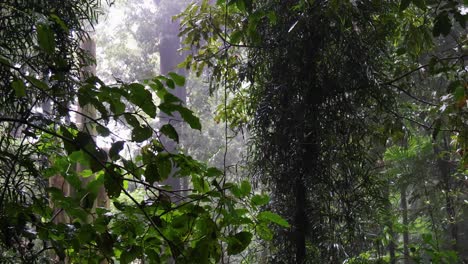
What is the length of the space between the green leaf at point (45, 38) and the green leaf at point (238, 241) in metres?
0.63

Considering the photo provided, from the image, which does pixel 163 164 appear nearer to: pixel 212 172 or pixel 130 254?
pixel 212 172

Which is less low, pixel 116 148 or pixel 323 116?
pixel 323 116

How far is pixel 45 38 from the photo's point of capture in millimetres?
1101

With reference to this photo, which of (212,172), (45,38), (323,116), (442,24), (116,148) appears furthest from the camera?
(323,116)

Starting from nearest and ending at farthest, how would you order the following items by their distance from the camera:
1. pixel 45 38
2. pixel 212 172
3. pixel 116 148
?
pixel 45 38 → pixel 116 148 → pixel 212 172

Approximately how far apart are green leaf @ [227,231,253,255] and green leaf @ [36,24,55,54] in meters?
0.63

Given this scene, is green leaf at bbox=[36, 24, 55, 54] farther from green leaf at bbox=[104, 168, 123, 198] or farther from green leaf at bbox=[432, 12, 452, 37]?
green leaf at bbox=[432, 12, 452, 37]

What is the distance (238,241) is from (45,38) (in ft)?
2.19

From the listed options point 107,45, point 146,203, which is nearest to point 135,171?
point 146,203

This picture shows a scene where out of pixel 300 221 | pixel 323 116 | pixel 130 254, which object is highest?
pixel 323 116

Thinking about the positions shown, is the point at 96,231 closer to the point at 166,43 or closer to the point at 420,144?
the point at 420,144

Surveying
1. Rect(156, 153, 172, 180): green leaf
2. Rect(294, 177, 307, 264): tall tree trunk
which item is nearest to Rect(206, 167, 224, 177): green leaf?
Rect(156, 153, 172, 180): green leaf

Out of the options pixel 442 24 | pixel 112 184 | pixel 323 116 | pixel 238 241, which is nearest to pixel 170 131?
pixel 112 184

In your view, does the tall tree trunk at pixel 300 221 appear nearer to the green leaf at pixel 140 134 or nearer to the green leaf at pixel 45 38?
the green leaf at pixel 140 134
